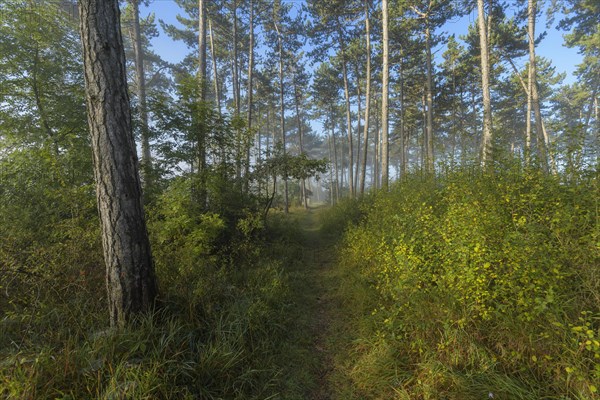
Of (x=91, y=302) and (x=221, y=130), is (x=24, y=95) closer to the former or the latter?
(x=221, y=130)

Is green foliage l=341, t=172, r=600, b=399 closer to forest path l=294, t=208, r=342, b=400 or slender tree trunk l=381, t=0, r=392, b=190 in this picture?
forest path l=294, t=208, r=342, b=400

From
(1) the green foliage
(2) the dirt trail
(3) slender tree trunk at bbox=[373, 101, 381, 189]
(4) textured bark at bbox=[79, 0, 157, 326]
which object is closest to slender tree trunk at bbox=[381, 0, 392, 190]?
(2) the dirt trail

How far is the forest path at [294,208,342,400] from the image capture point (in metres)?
2.94

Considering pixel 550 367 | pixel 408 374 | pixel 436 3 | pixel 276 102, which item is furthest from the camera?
pixel 276 102

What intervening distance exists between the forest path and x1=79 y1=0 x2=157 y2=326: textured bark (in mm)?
2344

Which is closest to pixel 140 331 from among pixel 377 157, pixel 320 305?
pixel 320 305

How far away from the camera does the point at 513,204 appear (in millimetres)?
3156

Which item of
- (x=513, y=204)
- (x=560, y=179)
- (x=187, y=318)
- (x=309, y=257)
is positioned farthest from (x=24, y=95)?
(x=560, y=179)

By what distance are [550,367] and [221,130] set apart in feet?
25.8

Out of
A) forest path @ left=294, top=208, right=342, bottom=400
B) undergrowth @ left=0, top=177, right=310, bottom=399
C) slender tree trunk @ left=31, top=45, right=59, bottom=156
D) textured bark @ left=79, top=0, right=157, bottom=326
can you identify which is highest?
slender tree trunk @ left=31, top=45, right=59, bottom=156

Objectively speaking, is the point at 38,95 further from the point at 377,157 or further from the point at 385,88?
the point at 377,157

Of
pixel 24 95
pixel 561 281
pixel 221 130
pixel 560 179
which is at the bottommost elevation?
pixel 561 281

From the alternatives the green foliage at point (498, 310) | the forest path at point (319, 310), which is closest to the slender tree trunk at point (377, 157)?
the forest path at point (319, 310)

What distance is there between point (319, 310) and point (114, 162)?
3939 millimetres
